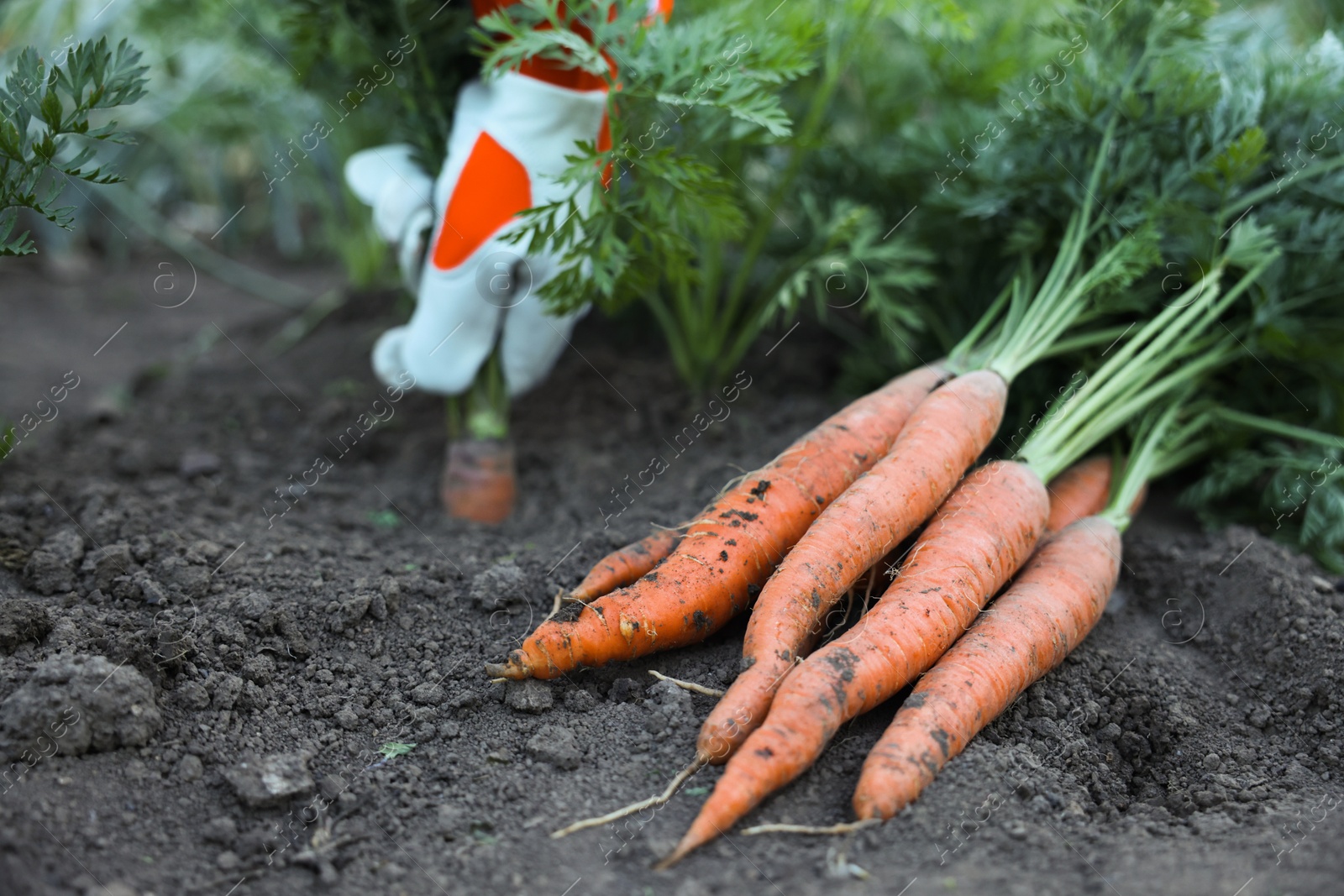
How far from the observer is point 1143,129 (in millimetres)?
2365

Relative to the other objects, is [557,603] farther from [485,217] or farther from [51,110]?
[51,110]

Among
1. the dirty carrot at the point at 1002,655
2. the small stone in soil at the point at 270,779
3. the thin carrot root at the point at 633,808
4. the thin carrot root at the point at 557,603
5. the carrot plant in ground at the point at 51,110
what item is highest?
the carrot plant in ground at the point at 51,110

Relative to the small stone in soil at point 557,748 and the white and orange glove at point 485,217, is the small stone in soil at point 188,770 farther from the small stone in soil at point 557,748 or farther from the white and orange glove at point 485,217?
the white and orange glove at point 485,217

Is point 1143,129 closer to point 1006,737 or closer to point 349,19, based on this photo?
point 1006,737

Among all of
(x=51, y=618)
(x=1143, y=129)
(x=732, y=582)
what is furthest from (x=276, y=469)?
(x=1143, y=129)

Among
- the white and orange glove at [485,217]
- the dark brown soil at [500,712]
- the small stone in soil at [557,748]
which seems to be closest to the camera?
the dark brown soil at [500,712]

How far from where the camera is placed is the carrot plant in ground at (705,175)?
1964mm

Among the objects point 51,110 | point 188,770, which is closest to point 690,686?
point 188,770

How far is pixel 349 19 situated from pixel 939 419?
182cm

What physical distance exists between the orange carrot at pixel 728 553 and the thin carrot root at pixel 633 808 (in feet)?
1.10

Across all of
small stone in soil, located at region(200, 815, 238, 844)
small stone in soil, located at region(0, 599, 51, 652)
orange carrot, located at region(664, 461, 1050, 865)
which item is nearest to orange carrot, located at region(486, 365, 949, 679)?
orange carrot, located at region(664, 461, 1050, 865)

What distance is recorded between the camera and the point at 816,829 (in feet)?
4.74

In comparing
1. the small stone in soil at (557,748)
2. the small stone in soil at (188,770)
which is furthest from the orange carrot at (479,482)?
the small stone in soil at (188,770)

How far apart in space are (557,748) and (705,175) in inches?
49.6
